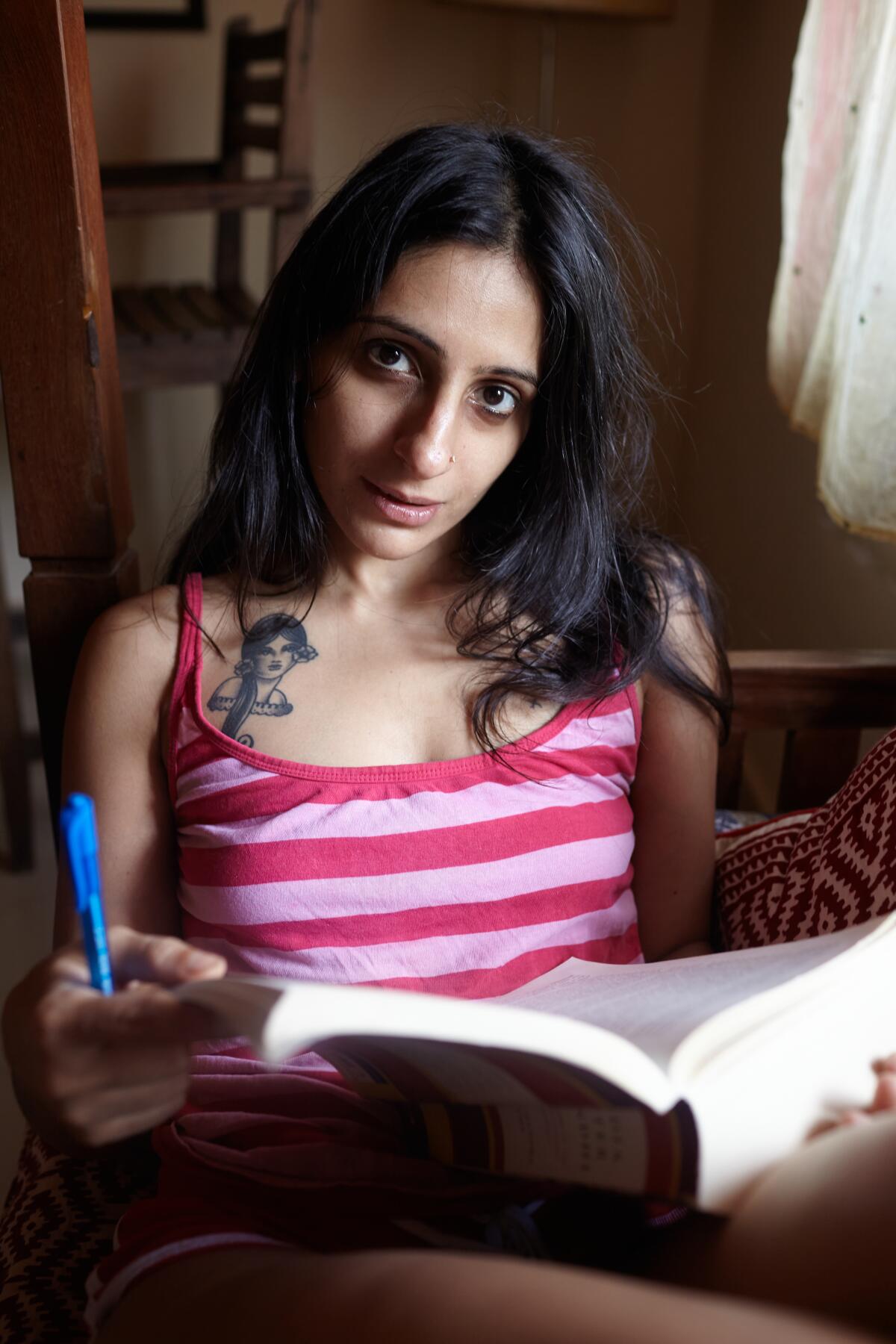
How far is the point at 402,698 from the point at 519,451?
0.24m

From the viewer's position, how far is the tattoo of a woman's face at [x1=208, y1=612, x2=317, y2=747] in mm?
874

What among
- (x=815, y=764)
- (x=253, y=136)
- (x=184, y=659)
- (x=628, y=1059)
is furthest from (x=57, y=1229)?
(x=253, y=136)

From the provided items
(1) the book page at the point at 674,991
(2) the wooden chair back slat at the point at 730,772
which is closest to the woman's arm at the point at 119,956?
(1) the book page at the point at 674,991

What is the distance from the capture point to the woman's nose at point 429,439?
0.82m

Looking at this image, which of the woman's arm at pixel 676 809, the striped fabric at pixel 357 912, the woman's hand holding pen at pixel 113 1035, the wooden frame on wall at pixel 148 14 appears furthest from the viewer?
the wooden frame on wall at pixel 148 14

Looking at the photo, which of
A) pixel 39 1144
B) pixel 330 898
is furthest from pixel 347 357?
pixel 39 1144

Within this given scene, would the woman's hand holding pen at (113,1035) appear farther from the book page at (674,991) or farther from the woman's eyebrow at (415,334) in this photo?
the woman's eyebrow at (415,334)

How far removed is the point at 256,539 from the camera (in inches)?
37.1

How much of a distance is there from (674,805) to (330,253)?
1.73 ft

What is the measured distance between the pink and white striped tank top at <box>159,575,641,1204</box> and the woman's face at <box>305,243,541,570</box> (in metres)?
0.17

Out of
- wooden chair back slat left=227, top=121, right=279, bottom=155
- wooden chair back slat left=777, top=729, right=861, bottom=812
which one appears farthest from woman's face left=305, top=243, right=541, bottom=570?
wooden chair back slat left=227, top=121, right=279, bottom=155

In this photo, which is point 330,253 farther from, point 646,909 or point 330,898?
point 646,909

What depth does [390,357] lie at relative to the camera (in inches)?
33.1

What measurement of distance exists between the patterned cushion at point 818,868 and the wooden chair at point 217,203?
1393 millimetres
